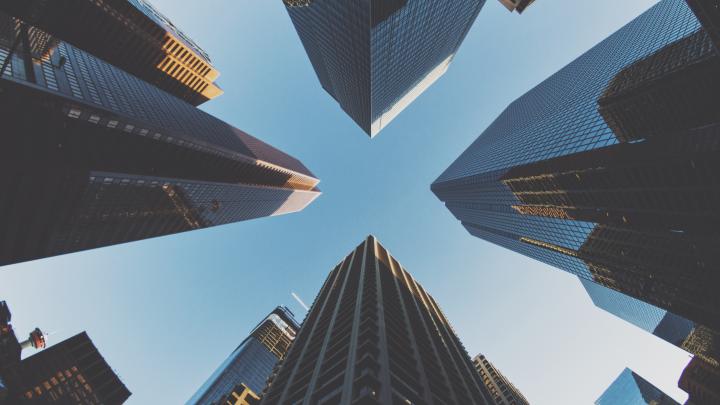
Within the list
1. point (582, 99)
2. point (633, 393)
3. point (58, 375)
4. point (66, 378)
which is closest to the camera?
point (58, 375)

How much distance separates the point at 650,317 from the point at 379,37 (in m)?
168

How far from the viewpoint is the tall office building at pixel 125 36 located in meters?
93.6

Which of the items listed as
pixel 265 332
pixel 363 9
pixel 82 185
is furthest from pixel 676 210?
pixel 265 332

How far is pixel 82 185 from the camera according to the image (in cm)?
6266

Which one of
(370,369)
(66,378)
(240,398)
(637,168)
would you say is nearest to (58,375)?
(66,378)

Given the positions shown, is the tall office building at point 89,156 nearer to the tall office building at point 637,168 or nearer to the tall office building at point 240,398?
the tall office building at point 240,398

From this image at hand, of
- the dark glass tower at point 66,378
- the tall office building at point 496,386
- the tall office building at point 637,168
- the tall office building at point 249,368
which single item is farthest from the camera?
the tall office building at point 249,368

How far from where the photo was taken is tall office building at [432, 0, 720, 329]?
185ft

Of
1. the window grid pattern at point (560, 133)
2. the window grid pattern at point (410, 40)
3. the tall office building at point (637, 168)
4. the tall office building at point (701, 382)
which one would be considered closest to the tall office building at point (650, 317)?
the window grid pattern at point (560, 133)

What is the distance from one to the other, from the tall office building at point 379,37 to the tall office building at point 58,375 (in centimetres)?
8476

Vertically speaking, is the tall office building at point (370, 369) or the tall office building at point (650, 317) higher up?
the tall office building at point (370, 369)

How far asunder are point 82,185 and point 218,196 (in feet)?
155

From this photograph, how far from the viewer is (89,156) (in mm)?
68562

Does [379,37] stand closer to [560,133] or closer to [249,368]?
[560,133]
